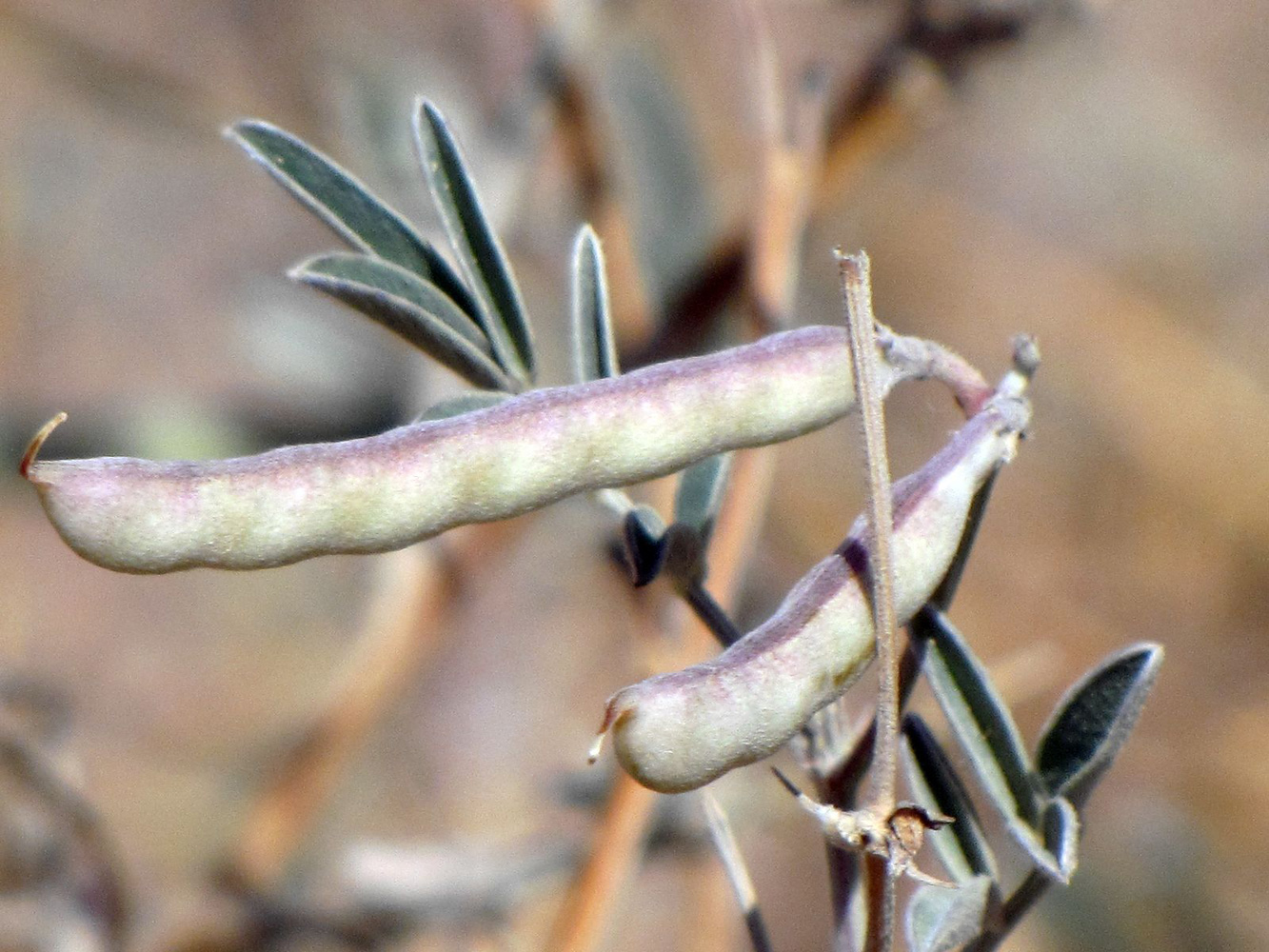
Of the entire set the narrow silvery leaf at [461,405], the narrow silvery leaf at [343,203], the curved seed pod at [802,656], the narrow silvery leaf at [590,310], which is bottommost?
the curved seed pod at [802,656]

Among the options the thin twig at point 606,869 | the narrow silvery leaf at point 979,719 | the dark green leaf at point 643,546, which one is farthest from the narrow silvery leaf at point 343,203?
the thin twig at point 606,869

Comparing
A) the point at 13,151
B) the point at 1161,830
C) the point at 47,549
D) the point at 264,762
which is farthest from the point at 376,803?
the point at 13,151

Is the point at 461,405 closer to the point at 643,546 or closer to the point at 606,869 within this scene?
the point at 643,546

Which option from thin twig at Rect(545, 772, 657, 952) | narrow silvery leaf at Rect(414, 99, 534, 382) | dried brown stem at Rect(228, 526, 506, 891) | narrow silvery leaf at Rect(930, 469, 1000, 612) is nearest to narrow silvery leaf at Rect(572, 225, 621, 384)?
narrow silvery leaf at Rect(414, 99, 534, 382)

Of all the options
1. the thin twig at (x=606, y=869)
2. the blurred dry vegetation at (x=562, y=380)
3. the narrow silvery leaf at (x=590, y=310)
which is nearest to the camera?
the narrow silvery leaf at (x=590, y=310)

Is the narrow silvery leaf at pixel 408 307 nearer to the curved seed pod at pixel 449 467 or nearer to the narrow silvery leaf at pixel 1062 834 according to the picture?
the curved seed pod at pixel 449 467

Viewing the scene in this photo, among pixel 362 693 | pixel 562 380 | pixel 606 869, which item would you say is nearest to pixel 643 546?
pixel 606 869
